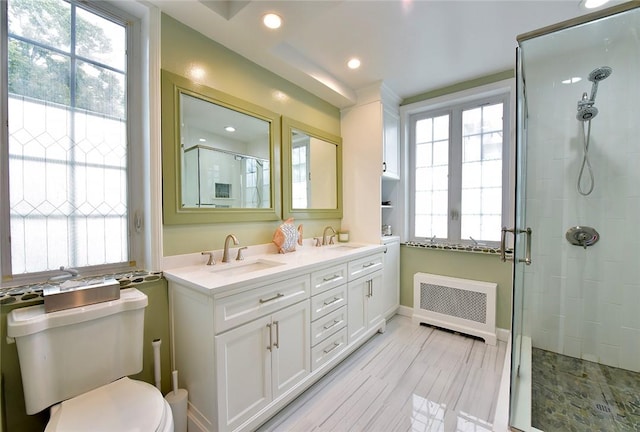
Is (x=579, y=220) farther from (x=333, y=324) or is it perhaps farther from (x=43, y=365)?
(x=43, y=365)

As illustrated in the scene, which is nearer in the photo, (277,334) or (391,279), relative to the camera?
(277,334)

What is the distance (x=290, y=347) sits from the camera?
159 cm

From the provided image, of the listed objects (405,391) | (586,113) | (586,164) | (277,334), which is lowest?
(405,391)

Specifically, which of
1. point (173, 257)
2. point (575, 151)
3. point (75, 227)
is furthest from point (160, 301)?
point (575, 151)

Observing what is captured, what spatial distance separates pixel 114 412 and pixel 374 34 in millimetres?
2563

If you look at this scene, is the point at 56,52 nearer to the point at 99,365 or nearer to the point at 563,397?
the point at 99,365

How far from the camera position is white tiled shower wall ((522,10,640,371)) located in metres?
1.72

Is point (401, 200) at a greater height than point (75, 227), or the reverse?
point (401, 200)

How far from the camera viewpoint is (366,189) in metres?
2.77

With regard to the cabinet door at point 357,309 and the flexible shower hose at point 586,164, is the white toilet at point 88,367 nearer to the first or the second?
the cabinet door at point 357,309

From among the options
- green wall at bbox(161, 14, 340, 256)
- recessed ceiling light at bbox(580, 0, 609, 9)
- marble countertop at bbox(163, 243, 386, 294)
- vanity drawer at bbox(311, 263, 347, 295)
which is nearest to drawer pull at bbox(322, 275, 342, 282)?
vanity drawer at bbox(311, 263, 347, 295)

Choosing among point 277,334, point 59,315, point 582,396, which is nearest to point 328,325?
point 277,334

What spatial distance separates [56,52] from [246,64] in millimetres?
1096

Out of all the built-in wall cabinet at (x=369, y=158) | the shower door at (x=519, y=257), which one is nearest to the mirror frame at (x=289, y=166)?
the built-in wall cabinet at (x=369, y=158)
